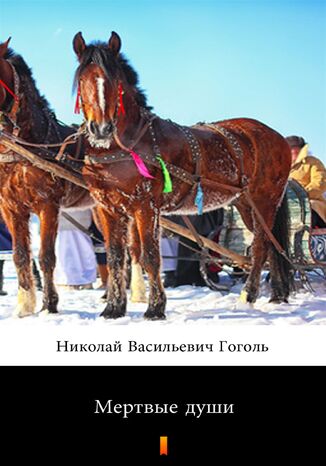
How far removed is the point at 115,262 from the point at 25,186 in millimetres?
805

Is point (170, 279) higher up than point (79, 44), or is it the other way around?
point (79, 44)

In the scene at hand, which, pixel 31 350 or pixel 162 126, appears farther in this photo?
pixel 162 126

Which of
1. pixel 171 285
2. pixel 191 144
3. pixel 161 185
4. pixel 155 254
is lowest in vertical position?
pixel 171 285

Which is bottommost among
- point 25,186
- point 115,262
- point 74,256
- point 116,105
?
point 74,256

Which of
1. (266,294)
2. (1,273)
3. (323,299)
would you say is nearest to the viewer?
(323,299)

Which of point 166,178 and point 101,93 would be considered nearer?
point 101,93

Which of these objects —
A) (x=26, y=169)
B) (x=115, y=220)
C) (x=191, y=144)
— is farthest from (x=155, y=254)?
(x=26, y=169)

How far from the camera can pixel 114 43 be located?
10.3ft

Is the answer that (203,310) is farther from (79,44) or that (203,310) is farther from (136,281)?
(79,44)

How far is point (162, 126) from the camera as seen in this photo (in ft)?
11.6

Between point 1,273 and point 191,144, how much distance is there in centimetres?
307

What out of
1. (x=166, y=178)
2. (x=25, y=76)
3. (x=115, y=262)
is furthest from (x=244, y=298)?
(x=25, y=76)

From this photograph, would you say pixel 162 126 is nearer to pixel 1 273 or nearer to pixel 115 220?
pixel 115 220

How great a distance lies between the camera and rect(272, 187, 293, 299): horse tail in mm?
4254
